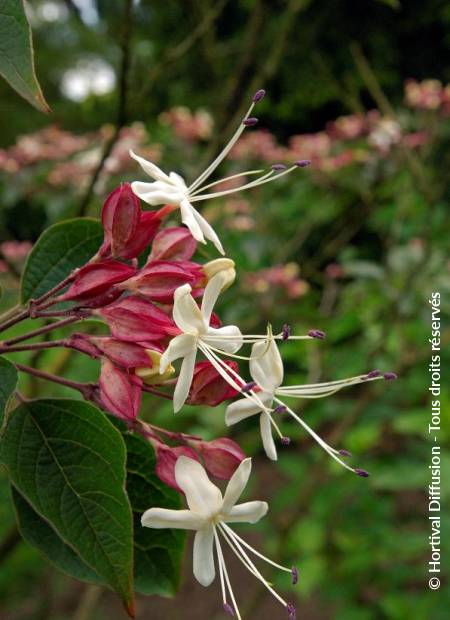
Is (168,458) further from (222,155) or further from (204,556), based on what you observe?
(222,155)

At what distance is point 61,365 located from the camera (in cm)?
128

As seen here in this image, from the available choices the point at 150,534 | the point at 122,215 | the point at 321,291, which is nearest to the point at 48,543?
the point at 150,534

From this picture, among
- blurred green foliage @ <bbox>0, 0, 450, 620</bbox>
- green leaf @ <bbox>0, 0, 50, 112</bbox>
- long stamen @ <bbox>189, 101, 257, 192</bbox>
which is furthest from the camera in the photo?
blurred green foliage @ <bbox>0, 0, 450, 620</bbox>

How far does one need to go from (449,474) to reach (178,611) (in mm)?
1965

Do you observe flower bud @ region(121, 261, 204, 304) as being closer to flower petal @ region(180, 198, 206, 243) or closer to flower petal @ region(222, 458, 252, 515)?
flower petal @ region(180, 198, 206, 243)

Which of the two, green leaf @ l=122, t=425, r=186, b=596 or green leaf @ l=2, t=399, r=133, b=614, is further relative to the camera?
green leaf @ l=122, t=425, r=186, b=596

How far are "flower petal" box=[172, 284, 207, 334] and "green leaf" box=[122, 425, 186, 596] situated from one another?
6.5 inches

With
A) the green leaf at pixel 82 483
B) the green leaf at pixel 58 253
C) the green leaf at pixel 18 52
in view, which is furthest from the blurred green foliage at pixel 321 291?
the green leaf at pixel 18 52

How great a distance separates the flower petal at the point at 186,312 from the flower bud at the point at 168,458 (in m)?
0.11

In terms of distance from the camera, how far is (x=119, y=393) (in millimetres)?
583

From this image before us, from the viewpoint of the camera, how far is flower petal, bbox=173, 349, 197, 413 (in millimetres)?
Answer: 556

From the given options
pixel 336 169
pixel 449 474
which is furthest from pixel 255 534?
pixel 449 474

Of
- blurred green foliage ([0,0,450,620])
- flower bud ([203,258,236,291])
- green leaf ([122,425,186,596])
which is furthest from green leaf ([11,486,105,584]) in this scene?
blurred green foliage ([0,0,450,620])

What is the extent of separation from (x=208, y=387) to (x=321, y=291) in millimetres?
2546
